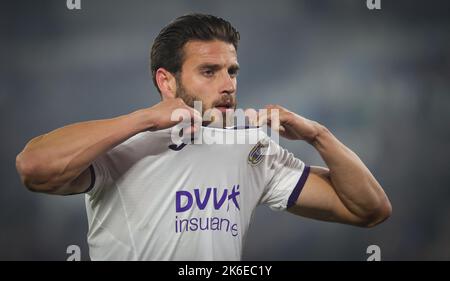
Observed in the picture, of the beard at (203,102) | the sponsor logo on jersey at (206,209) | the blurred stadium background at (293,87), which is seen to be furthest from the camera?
the blurred stadium background at (293,87)

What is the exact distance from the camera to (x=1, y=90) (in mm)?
3227

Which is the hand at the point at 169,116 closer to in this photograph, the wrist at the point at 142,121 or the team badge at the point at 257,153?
the wrist at the point at 142,121

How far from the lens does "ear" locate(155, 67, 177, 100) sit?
1.99m

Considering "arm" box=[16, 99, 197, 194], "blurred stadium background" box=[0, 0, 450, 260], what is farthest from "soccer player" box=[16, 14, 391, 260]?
"blurred stadium background" box=[0, 0, 450, 260]

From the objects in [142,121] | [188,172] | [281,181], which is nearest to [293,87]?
[281,181]

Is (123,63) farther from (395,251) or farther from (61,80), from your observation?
(395,251)

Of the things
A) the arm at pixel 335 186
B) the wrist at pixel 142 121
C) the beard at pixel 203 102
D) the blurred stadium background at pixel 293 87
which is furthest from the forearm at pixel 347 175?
the blurred stadium background at pixel 293 87

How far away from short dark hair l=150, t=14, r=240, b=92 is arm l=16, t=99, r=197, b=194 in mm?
442

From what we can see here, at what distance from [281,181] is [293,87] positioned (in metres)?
1.53

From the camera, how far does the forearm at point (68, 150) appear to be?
149cm

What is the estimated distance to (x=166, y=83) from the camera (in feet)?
6.63

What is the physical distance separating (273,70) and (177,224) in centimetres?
195

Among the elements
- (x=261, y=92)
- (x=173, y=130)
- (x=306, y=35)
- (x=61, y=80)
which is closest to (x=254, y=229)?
(x=261, y=92)

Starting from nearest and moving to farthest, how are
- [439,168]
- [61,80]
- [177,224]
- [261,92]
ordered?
[177,224] < [61,80] < [261,92] < [439,168]
